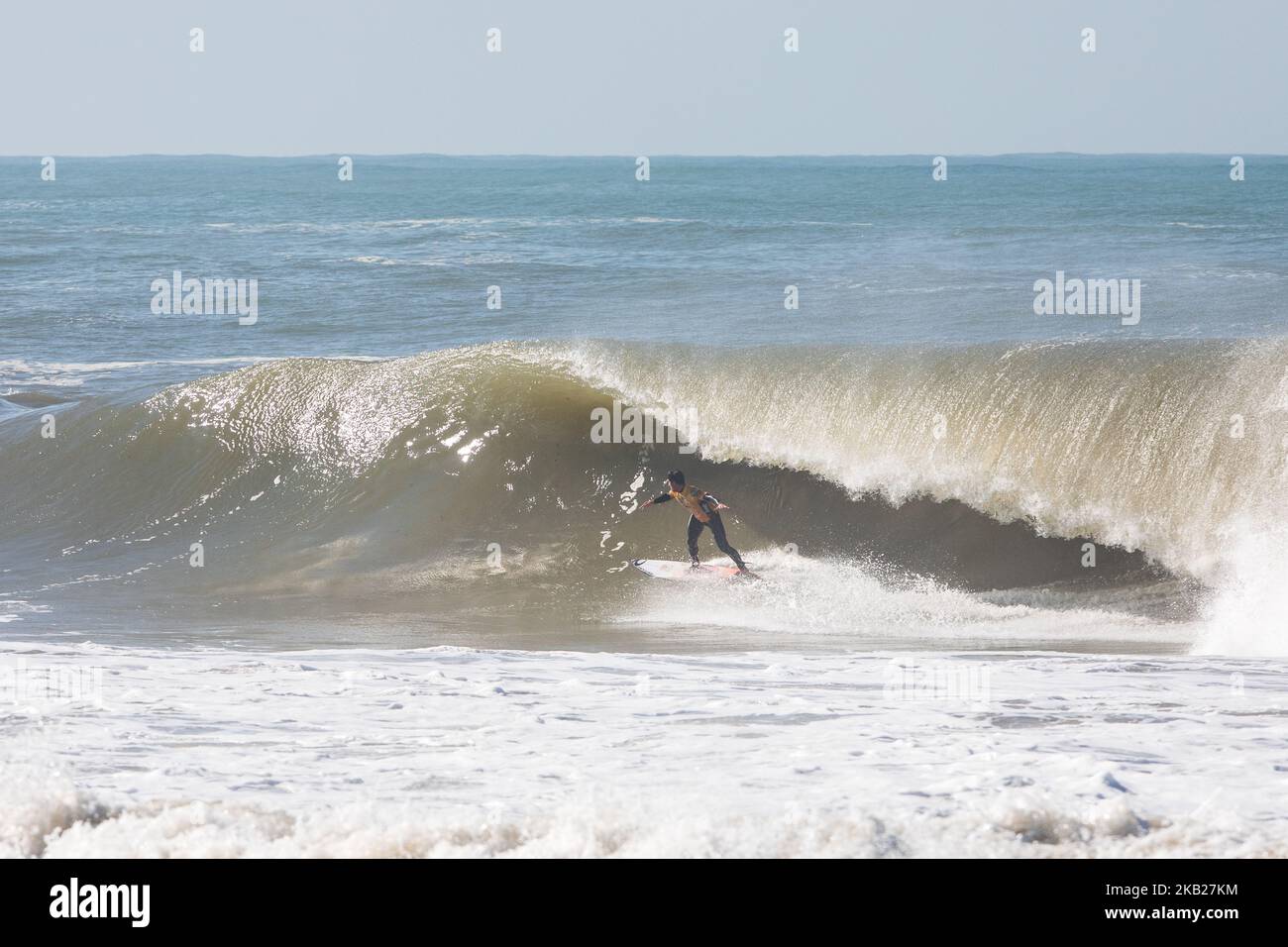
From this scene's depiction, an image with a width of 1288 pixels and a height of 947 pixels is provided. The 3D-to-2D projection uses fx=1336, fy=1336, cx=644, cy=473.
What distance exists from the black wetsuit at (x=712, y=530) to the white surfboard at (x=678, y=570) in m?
0.11

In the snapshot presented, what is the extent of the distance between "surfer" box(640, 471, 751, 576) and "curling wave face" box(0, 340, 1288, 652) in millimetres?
413

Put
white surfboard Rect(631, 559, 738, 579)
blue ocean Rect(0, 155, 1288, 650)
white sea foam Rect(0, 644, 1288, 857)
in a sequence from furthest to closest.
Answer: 1. white surfboard Rect(631, 559, 738, 579)
2. blue ocean Rect(0, 155, 1288, 650)
3. white sea foam Rect(0, 644, 1288, 857)

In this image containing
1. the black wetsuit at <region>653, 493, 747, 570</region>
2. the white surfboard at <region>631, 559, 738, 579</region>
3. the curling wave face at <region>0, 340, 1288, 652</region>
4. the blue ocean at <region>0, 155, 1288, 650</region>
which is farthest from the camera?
the black wetsuit at <region>653, 493, 747, 570</region>

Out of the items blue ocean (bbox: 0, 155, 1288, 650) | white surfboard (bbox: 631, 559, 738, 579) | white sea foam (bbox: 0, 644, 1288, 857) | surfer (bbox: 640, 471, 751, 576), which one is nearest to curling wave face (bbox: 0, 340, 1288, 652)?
blue ocean (bbox: 0, 155, 1288, 650)

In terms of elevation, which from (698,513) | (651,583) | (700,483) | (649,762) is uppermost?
(700,483)

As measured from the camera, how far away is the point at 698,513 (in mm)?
11828

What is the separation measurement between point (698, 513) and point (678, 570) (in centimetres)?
54

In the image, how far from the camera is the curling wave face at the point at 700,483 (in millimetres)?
10469

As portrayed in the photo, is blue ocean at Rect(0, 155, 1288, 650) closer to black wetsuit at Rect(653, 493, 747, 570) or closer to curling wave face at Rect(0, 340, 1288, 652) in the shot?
curling wave face at Rect(0, 340, 1288, 652)

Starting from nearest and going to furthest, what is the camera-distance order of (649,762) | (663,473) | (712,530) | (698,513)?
(649,762) < (712,530) < (698,513) < (663,473)

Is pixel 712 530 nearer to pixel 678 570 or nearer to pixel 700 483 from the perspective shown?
pixel 678 570

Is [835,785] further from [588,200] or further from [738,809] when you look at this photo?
[588,200]

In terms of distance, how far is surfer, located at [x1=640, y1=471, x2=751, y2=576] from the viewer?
1154 centimetres

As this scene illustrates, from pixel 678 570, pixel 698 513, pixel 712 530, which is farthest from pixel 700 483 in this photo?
pixel 678 570
